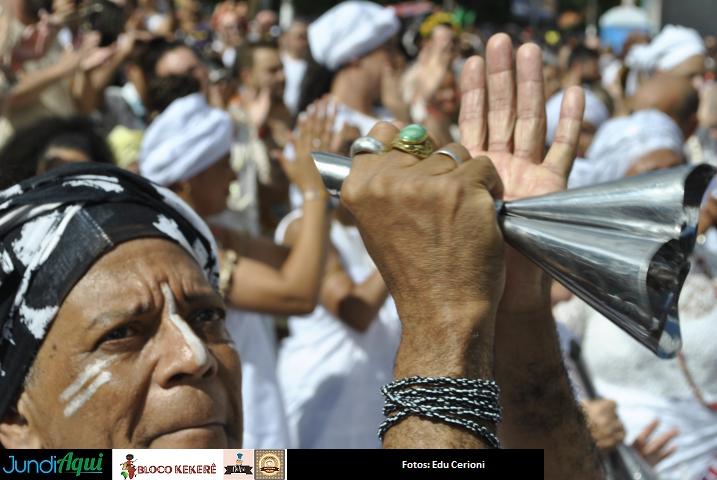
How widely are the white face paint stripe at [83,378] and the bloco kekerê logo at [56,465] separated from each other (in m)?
0.14

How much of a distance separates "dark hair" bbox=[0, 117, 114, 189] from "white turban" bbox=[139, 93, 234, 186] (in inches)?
7.6

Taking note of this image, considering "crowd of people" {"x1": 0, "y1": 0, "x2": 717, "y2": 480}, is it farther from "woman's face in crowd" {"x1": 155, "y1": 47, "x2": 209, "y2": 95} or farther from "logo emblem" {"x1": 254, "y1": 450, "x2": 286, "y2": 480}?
"logo emblem" {"x1": 254, "y1": 450, "x2": 286, "y2": 480}

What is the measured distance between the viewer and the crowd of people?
60.6 inches

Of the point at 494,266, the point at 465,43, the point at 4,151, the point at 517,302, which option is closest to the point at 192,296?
the point at 517,302

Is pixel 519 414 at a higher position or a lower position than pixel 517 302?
lower

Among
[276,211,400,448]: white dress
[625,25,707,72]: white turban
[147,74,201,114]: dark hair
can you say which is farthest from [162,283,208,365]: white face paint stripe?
[625,25,707,72]: white turban

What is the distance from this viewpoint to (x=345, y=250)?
445 cm

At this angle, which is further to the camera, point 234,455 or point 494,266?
point 234,455

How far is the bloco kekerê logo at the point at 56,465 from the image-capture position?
185 cm

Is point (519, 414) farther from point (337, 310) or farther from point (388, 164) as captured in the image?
point (337, 310)

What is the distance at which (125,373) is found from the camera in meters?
2.02

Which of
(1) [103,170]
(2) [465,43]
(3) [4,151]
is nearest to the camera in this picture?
(1) [103,170]

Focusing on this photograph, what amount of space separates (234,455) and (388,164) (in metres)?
0.64

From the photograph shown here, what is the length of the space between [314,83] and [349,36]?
0.32 meters
